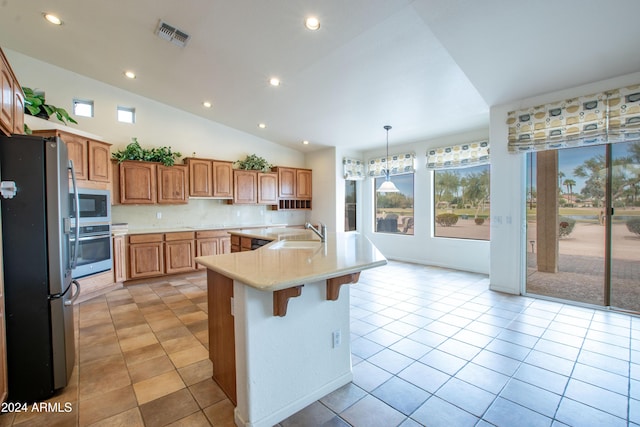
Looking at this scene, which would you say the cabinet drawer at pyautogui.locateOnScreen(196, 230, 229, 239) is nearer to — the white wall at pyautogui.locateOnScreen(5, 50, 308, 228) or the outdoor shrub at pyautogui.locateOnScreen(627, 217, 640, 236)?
the white wall at pyautogui.locateOnScreen(5, 50, 308, 228)

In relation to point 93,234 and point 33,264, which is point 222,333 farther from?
point 93,234

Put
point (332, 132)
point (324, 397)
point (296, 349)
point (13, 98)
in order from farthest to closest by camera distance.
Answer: point (332, 132), point (13, 98), point (324, 397), point (296, 349)

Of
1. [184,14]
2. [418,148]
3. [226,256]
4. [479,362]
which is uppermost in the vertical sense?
[184,14]

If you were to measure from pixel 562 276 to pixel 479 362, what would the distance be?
2.44 meters

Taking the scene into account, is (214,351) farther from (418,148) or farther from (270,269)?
(418,148)

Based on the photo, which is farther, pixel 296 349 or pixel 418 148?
pixel 418 148

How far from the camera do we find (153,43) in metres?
3.49

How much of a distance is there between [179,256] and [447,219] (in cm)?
514

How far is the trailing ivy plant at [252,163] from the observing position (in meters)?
6.26

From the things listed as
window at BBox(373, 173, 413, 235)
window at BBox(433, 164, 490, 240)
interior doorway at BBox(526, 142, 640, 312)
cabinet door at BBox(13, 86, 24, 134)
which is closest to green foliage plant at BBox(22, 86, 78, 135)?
cabinet door at BBox(13, 86, 24, 134)

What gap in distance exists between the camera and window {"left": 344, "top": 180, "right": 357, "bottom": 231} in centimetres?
708

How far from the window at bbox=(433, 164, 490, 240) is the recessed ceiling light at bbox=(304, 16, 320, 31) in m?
3.98

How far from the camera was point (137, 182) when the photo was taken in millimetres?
4820

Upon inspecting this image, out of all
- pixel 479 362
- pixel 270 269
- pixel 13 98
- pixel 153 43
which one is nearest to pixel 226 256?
pixel 270 269
